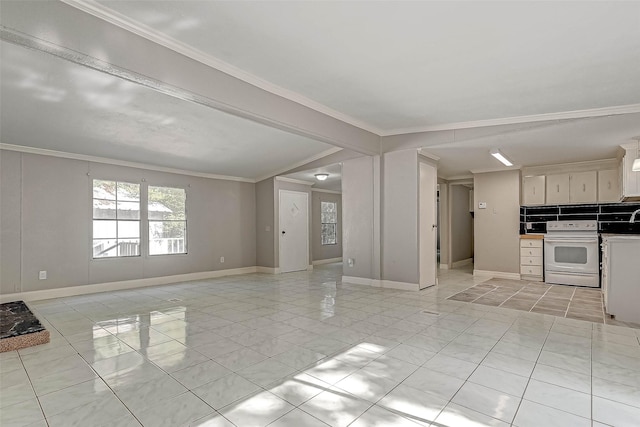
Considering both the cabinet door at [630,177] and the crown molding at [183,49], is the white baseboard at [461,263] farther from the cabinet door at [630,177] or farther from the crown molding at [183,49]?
the crown molding at [183,49]

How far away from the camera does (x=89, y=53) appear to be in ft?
7.67

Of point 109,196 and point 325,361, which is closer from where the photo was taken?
point 325,361

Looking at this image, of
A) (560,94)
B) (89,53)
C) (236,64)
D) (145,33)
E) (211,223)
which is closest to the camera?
(89,53)

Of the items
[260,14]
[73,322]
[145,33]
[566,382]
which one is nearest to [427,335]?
[566,382]

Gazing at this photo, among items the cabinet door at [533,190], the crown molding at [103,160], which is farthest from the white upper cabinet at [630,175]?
the crown molding at [103,160]

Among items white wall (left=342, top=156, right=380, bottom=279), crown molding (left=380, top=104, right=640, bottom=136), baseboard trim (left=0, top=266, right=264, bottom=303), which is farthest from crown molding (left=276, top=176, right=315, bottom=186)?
crown molding (left=380, top=104, right=640, bottom=136)

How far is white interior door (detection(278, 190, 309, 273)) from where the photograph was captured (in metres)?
8.10

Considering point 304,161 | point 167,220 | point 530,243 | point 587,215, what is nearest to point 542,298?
point 530,243

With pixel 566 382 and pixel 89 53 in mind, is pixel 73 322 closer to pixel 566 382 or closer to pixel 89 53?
pixel 89 53

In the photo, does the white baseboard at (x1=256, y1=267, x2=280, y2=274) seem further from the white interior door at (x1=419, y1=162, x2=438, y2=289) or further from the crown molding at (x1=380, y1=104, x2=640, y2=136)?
the crown molding at (x1=380, y1=104, x2=640, y2=136)

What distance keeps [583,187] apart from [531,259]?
1680 millimetres

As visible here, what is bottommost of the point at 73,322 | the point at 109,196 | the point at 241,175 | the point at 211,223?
the point at 73,322

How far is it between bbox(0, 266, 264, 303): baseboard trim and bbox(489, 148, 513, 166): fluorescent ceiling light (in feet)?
19.7

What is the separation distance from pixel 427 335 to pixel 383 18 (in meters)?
2.93
